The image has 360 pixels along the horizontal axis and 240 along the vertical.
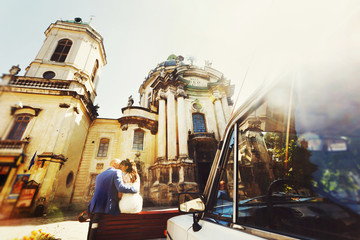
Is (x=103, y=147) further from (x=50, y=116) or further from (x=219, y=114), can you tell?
(x=50, y=116)

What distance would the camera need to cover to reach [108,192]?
270 centimetres

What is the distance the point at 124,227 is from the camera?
11.3 ft

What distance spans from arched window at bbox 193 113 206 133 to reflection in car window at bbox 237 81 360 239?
46.4 ft

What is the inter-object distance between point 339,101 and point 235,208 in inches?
37.2

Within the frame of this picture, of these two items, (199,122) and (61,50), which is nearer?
(61,50)

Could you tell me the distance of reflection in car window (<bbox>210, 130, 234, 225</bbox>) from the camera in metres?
1.30

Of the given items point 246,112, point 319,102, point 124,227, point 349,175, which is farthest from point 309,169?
point 124,227

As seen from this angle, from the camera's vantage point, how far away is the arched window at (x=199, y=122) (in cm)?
1559

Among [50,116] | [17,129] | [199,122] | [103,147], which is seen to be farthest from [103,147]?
[17,129]

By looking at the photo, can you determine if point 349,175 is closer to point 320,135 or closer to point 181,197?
point 320,135

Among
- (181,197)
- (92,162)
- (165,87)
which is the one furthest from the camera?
(165,87)

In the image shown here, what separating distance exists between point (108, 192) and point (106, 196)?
0.09 meters

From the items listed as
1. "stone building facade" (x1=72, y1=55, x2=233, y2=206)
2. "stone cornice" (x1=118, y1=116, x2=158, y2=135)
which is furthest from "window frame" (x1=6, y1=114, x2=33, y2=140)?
"stone cornice" (x1=118, y1=116, x2=158, y2=135)

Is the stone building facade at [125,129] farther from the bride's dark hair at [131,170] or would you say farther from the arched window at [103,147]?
the bride's dark hair at [131,170]
